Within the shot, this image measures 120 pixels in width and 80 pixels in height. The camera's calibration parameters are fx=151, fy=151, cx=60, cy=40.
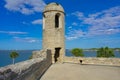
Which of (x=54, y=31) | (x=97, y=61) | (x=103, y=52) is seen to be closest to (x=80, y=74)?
(x=97, y=61)

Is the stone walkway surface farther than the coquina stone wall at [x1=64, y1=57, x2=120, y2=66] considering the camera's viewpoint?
No

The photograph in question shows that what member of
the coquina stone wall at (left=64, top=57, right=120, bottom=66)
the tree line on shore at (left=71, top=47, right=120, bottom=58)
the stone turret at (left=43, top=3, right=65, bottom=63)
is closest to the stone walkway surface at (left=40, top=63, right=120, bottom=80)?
the coquina stone wall at (left=64, top=57, right=120, bottom=66)

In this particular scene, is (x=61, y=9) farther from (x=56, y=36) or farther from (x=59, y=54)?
(x=59, y=54)

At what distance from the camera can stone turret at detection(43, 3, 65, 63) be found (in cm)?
1220

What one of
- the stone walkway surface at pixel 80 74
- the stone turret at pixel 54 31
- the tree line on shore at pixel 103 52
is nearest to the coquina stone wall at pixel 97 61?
the stone turret at pixel 54 31

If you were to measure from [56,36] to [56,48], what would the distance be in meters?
1.14

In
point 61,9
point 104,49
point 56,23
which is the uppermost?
point 61,9

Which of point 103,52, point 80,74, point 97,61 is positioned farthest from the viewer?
point 103,52

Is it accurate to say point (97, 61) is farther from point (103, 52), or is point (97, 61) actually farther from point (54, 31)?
point (103, 52)

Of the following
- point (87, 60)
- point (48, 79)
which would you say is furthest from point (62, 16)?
point (48, 79)

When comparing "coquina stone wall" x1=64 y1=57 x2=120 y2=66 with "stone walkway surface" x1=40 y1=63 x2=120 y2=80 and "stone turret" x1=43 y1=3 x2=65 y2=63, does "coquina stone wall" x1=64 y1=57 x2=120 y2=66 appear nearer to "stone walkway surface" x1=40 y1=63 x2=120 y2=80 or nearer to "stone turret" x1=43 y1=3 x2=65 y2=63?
"stone turret" x1=43 y1=3 x2=65 y2=63

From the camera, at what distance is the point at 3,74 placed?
264 centimetres

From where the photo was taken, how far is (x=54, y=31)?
40.2 ft

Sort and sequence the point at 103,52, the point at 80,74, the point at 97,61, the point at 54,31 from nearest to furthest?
the point at 80,74, the point at 97,61, the point at 54,31, the point at 103,52
